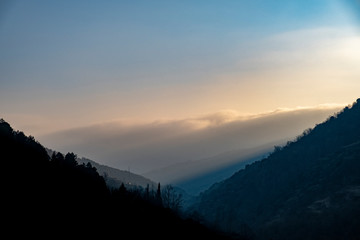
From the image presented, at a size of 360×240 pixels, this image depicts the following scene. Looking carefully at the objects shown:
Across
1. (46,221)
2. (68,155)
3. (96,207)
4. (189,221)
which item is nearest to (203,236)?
(189,221)

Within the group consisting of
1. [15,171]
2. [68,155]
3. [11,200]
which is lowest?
[11,200]

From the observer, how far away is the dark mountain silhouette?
72.8 meters

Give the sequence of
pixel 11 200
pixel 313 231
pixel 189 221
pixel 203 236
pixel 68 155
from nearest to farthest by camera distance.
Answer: pixel 11 200 → pixel 203 236 → pixel 189 221 → pixel 68 155 → pixel 313 231

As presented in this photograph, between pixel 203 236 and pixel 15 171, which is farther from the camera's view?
pixel 203 236

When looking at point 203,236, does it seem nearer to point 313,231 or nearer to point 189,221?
point 189,221

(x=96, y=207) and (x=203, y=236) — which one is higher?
(x=96, y=207)

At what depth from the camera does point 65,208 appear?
8469cm

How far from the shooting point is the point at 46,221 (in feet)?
245

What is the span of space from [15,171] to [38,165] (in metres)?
14.0

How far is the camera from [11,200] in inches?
2933

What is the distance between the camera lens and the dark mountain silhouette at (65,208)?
7281cm

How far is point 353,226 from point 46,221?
158 meters

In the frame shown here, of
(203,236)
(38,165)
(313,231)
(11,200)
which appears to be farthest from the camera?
(313,231)

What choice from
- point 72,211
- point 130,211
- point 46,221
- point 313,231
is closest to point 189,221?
point 130,211
